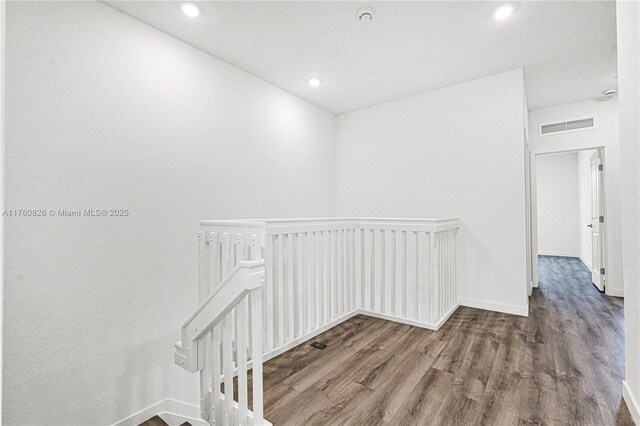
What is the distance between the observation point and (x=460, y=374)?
2.25 metres

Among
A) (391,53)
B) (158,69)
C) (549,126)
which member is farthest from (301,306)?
(549,126)

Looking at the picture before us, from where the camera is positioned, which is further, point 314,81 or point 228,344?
point 314,81

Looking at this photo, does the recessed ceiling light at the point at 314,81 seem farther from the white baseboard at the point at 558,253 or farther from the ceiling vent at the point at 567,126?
the white baseboard at the point at 558,253

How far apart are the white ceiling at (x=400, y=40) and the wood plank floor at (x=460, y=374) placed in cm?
263

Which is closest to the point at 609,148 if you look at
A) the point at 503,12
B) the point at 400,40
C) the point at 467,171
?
the point at 467,171

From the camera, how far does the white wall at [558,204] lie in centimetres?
747

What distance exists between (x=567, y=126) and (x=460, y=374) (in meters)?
3.98

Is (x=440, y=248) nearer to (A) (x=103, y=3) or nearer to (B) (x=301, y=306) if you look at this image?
(B) (x=301, y=306)

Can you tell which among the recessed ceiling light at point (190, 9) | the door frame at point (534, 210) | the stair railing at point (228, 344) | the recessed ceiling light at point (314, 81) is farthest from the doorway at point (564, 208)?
the recessed ceiling light at point (190, 9)

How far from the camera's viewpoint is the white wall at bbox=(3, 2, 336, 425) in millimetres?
1913

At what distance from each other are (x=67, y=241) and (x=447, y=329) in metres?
3.19

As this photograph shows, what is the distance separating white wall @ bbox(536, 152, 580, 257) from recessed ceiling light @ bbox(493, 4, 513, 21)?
6423 mm

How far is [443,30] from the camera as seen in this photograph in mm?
2648

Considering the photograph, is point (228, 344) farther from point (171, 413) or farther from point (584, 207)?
point (584, 207)
